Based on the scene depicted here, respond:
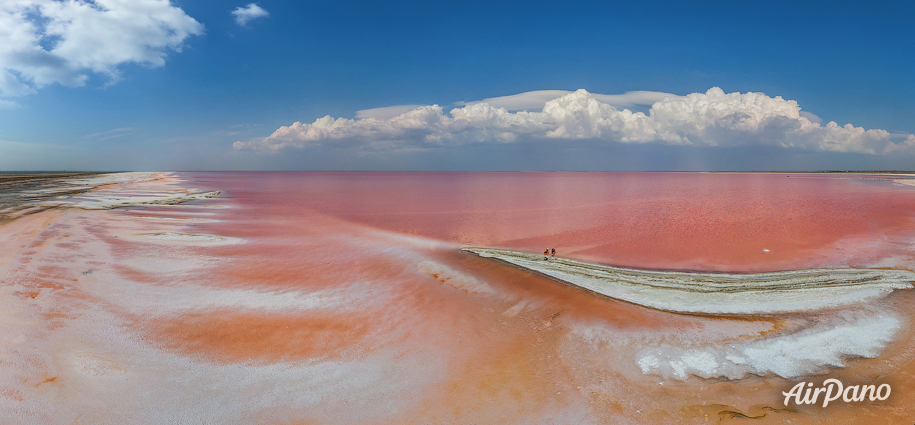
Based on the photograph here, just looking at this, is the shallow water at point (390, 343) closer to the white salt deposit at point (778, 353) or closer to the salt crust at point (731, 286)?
the white salt deposit at point (778, 353)

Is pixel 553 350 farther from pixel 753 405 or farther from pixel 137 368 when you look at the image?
pixel 137 368

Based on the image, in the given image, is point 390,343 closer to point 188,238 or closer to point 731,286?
point 731,286

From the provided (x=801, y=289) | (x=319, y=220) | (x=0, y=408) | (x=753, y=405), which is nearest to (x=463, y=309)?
(x=753, y=405)

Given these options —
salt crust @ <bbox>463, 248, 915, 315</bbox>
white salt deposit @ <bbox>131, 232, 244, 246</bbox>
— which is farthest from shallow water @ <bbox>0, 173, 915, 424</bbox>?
white salt deposit @ <bbox>131, 232, 244, 246</bbox>

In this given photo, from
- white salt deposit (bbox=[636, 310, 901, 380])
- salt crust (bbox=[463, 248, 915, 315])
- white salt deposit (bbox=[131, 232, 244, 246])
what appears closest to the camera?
white salt deposit (bbox=[636, 310, 901, 380])

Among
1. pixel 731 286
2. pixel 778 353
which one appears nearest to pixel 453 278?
pixel 778 353

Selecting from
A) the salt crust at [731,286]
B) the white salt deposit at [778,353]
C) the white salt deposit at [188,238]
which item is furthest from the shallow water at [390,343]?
the white salt deposit at [188,238]

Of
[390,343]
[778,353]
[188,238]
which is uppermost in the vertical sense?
[188,238]

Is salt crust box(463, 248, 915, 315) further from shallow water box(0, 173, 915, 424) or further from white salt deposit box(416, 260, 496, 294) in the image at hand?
white salt deposit box(416, 260, 496, 294)
